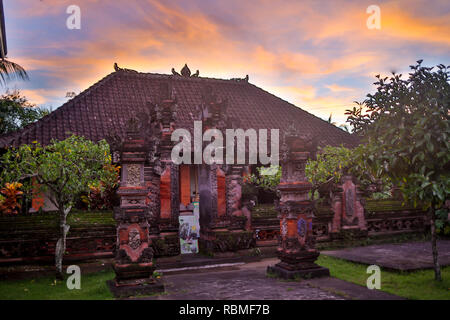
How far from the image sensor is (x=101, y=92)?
1859cm

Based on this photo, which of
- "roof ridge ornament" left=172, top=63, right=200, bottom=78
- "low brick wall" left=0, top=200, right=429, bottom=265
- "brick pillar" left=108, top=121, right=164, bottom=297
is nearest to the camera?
"brick pillar" left=108, top=121, right=164, bottom=297

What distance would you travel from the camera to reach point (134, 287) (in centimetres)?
713

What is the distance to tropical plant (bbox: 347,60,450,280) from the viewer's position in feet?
22.5

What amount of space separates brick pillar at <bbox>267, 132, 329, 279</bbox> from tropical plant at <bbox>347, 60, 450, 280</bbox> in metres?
1.64

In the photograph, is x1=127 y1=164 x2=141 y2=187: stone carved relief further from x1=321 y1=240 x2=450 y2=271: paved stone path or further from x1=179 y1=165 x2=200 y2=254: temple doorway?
x1=321 y1=240 x2=450 y2=271: paved stone path

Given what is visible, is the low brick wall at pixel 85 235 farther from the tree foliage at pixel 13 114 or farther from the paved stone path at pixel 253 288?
the tree foliage at pixel 13 114

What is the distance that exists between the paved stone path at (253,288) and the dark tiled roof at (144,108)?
807 cm

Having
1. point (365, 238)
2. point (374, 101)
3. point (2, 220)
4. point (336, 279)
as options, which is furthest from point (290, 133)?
point (2, 220)

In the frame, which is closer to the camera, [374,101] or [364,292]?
[364,292]

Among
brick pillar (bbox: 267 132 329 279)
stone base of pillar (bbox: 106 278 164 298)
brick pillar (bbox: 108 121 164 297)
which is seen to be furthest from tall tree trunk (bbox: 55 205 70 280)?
brick pillar (bbox: 267 132 329 279)
